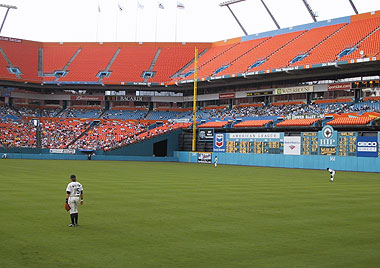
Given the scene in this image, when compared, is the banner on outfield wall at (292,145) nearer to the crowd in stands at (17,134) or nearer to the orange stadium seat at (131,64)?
the orange stadium seat at (131,64)

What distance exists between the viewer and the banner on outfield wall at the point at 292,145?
201 ft

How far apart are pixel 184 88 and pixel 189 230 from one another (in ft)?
250

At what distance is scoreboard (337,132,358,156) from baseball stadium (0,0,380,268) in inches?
5.7

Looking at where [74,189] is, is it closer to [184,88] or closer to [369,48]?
[369,48]

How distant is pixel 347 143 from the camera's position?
2210 inches

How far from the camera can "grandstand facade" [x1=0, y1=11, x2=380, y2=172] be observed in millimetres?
65125

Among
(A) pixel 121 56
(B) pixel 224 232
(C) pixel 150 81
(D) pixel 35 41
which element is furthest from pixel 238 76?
(B) pixel 224 232

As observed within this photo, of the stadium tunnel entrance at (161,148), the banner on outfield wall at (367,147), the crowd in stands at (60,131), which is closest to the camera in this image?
the banner on outfield wall at (367,147)

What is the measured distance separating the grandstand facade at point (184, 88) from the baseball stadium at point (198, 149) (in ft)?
0.86

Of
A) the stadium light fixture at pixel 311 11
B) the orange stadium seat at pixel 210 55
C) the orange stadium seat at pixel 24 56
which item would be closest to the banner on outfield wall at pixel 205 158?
the orange stadium seat at pixel 210 55

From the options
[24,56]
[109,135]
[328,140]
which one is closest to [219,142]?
[328,140]

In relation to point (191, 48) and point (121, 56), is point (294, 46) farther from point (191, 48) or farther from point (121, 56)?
point (121, 56)

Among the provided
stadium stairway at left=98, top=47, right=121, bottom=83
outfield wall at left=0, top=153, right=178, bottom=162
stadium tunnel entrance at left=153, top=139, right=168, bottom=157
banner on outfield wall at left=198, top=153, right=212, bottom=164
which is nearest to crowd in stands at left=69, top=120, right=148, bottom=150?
outfield wall at left=0, top=153, right=178, bottom=162

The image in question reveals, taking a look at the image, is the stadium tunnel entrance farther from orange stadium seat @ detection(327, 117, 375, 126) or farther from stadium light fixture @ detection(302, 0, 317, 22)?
stadium light fixture @ detection(302, 0, 317, 22)
